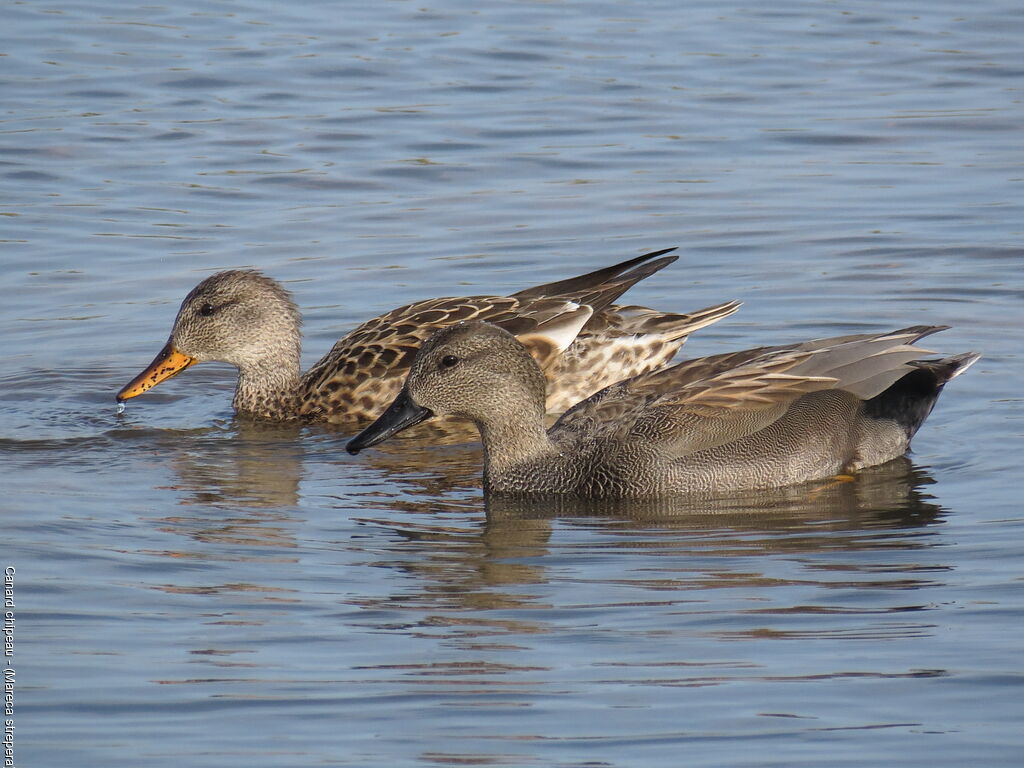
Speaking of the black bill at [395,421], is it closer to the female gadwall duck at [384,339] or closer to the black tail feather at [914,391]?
the female gadwall duck at [384,339]

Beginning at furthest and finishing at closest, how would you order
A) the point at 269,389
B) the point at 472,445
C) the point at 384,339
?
the point at 269,389 < the point at 384,339 < the point at 472,445

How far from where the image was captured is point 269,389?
32.2ft

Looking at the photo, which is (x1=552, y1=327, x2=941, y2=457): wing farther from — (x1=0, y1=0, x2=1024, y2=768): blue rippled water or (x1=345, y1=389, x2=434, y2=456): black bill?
(x1=345, y1=389, x2=434, y2=456): black bill

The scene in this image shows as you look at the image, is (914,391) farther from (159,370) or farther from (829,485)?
(159,370)

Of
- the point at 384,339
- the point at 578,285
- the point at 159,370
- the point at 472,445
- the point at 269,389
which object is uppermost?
the point at 578,285

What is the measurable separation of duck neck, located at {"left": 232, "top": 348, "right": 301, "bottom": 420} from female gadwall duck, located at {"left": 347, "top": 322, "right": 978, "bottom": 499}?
1.70 meters

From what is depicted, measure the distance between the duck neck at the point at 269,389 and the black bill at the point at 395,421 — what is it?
1.66 metres

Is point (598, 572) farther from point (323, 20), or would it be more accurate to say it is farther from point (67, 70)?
point (323, 20)

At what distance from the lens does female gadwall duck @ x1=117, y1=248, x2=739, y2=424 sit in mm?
9438

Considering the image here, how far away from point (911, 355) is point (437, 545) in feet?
7.34

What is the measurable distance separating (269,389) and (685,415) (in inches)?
105

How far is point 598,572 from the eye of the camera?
22.2 ft

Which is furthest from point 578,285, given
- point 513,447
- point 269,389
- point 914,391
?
point 914,391

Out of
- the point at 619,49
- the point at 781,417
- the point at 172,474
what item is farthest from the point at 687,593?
the point at 619,49
